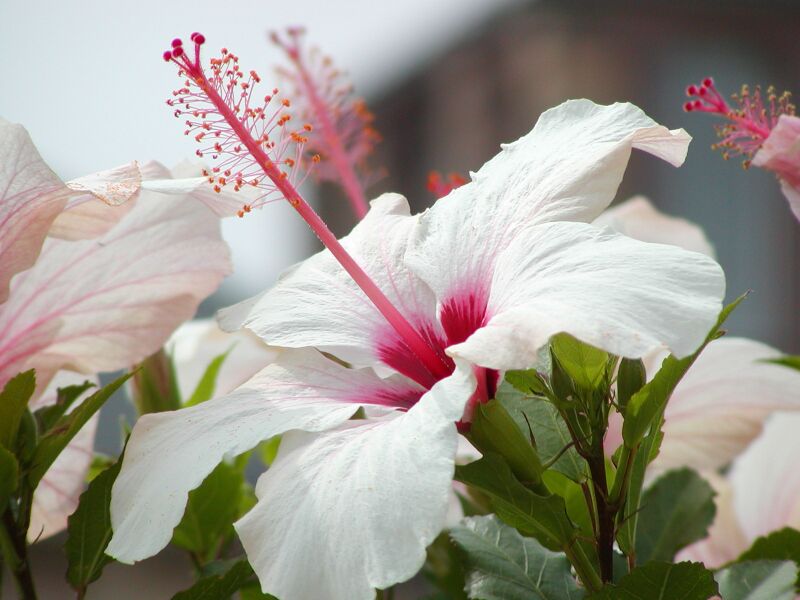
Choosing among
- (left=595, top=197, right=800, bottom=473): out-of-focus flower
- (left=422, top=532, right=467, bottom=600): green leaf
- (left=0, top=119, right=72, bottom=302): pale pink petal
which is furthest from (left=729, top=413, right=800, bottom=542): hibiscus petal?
(left=0, top=119, right=72, bottom=302): pale pink petal

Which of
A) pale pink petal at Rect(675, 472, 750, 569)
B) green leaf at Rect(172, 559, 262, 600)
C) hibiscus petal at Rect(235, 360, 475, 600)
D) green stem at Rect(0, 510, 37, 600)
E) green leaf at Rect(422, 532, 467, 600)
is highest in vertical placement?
hibiscus petal at Rect(235, 360, 475, 600)

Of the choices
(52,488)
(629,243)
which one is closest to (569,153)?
(629,243)

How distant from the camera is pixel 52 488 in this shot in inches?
31.9

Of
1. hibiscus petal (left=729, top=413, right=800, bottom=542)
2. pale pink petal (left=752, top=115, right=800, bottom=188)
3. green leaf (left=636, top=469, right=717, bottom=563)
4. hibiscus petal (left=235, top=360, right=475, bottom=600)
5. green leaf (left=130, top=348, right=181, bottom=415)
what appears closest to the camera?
hibiscus petal (left=235, top=360, right=475, bottom=600)

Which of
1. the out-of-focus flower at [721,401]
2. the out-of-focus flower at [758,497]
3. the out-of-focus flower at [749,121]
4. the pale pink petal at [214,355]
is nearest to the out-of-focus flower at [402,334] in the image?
the out-of-focus flower at [749,121]

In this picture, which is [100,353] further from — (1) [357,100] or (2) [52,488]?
(1) [357,100]

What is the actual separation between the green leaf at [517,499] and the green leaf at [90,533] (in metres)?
0.24

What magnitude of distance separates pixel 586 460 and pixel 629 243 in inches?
5.6

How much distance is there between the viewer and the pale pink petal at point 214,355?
3.47ft

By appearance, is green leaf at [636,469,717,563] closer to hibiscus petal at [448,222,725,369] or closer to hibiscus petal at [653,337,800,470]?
hibiscus petal at [653,337,800,470]

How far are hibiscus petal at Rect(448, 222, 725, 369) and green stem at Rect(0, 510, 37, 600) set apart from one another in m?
0.34

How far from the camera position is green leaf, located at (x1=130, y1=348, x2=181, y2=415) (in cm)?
93

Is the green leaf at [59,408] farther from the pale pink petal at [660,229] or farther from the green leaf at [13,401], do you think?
the pale pink petal at [660,229]

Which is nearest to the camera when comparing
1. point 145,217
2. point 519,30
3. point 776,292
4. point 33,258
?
point 33,258
